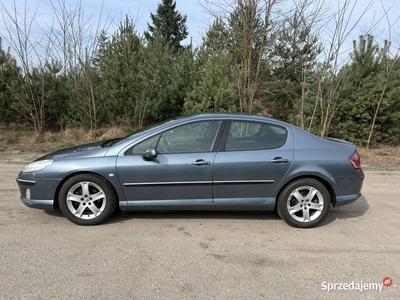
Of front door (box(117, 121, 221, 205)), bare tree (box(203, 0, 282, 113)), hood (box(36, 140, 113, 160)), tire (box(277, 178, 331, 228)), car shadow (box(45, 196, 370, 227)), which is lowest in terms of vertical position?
car shadow (box(45, 196, 370, 227))

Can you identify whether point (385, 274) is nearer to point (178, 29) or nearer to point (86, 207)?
point (86, 207)

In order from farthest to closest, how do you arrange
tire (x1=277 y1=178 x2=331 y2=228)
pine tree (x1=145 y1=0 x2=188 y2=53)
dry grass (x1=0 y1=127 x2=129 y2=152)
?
pine tree (x1=145 y1=0 x2=188 y2=53) → dry grass (x1=0 y1=127 x2=129 y2=152) → tire (x1=277 y1=178 x2=331 y2=228)

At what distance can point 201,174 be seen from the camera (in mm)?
3736

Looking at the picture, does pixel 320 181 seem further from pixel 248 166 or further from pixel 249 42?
pixel 249 42

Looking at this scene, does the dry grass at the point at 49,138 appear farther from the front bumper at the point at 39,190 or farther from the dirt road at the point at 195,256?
the front bumper at the point at 39,190

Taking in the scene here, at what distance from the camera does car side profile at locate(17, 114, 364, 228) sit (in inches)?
147

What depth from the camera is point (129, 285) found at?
8.59ft

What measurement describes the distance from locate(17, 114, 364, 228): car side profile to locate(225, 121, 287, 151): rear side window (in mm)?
14

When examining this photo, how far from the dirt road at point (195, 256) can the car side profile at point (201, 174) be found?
0.28 metres

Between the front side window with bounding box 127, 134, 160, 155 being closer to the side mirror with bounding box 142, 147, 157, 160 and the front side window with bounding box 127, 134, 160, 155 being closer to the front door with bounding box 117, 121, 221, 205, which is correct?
the front door with bounding box 117, 121, 221, 205

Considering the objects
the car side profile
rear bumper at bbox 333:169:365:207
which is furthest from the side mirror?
rear bumper at bbox 333:169:365:207

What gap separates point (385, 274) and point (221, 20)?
30.9 ft

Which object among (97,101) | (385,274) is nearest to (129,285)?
(385,274)

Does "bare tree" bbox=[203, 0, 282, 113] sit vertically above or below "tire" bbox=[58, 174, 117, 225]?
above
